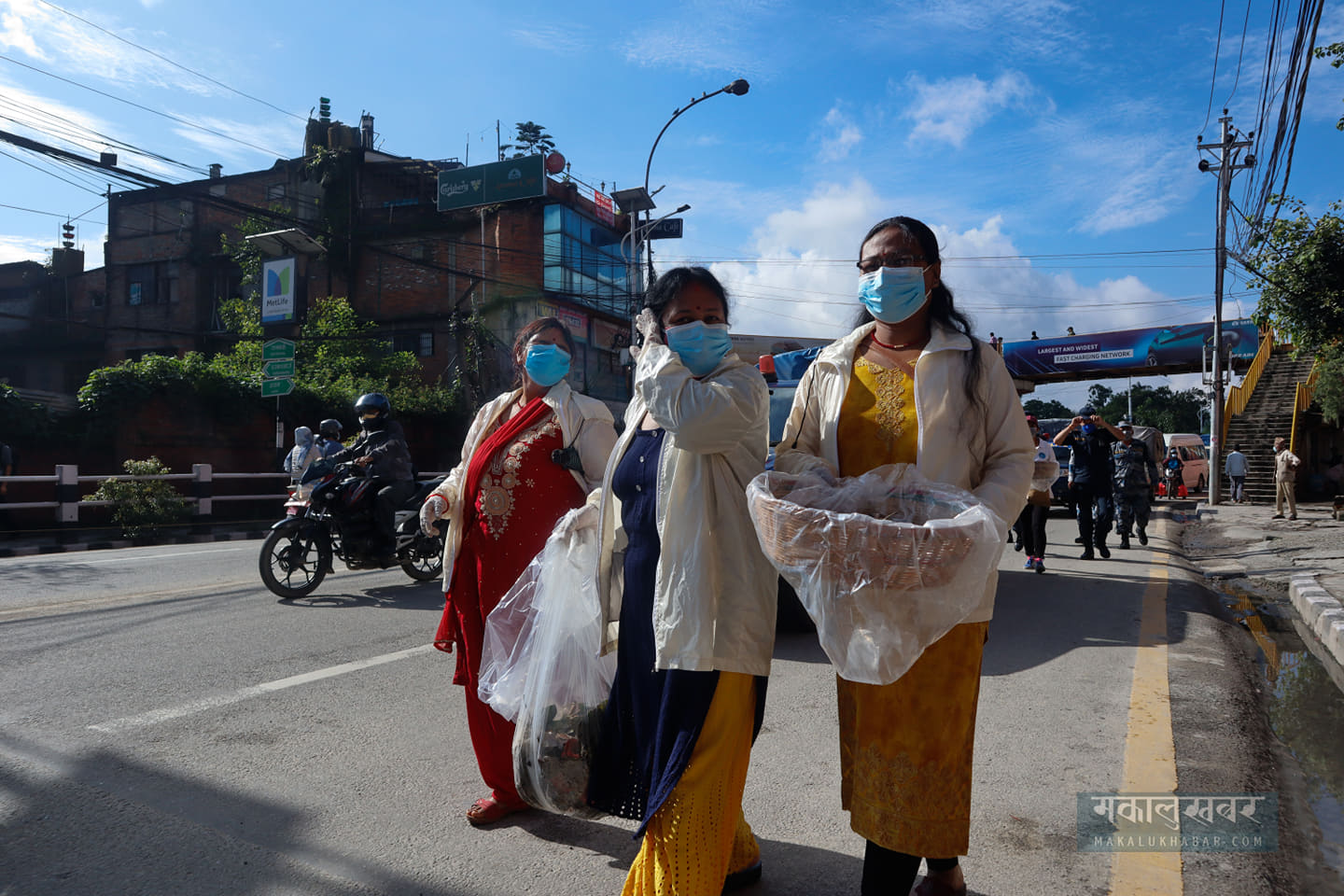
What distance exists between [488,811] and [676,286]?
73.3 inches

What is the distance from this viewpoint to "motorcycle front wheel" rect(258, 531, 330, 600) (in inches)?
288

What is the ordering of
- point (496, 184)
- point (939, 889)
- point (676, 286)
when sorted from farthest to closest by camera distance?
1. point (496, 184)
2. point (676, 286)
3. point (939, 889)

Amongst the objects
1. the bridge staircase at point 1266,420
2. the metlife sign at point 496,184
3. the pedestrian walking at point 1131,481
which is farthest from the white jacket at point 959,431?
the metlife sign at point 496,184

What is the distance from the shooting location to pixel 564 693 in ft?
8.43

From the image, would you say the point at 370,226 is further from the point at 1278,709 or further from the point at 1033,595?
the point at 1278,709

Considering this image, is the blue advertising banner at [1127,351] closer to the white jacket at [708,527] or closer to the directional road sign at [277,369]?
the directional road sign at [277,369]

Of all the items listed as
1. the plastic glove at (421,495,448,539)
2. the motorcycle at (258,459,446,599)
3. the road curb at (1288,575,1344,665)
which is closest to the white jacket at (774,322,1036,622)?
the plastic glove at (421,495,448,539)

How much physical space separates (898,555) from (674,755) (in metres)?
0.79

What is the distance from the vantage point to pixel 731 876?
2502mm

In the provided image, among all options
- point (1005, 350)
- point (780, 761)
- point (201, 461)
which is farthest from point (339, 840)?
point (1005, 350)

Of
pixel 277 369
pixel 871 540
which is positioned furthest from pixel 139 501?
pixel 871 540

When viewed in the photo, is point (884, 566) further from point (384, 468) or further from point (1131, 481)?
point (1131, 481)

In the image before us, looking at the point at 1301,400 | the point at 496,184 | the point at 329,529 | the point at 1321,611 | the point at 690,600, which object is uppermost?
the point at 496,184

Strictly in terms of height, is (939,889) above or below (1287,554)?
above
